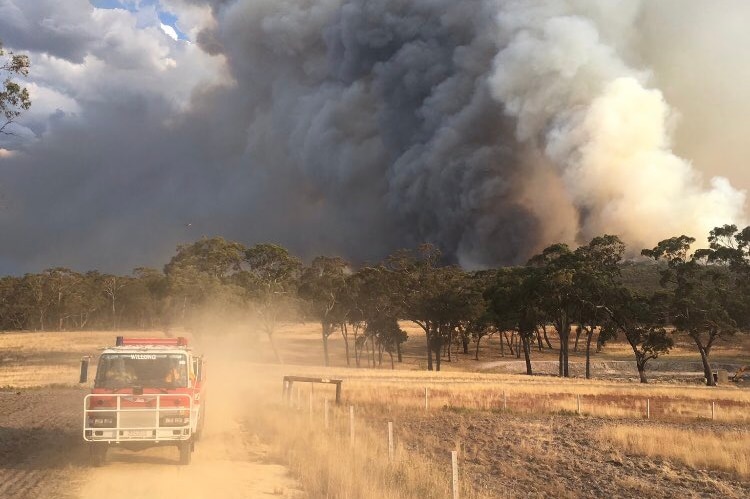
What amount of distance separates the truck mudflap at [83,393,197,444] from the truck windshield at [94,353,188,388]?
2.34ft

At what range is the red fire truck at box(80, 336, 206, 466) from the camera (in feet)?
38.0

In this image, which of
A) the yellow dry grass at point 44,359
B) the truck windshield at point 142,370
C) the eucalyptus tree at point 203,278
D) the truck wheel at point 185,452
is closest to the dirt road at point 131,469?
the truck wheel at point 185,452

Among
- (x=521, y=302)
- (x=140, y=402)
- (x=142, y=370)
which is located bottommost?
(x=140, y=402)

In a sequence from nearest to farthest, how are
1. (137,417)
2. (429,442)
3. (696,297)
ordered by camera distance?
(137,417) < (429,442) < (696,297)

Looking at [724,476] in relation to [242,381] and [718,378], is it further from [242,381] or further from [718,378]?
[718,378]

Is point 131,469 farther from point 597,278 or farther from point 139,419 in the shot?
point 597,278

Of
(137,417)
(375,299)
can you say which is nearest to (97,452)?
(137,417)

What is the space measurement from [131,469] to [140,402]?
1479mm

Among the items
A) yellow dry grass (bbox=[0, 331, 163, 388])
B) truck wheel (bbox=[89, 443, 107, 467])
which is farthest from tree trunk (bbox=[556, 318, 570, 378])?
truck wheel (bbox=[89, 443, 107, 467])

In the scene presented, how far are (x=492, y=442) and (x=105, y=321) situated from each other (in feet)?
373

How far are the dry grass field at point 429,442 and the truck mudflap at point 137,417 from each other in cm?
75

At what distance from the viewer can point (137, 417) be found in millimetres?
11727

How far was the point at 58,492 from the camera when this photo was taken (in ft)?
32.5

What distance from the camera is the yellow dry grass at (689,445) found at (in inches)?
640
